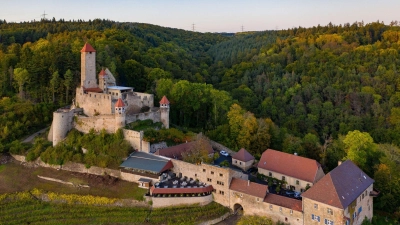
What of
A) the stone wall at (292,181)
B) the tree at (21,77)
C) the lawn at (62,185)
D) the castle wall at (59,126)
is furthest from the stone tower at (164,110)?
the tree at (21,77)

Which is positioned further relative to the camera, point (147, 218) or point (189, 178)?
point (189, 178)

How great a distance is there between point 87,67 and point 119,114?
383 inches

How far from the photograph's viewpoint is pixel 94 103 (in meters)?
47.0

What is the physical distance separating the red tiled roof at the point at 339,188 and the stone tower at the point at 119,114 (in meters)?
20.2

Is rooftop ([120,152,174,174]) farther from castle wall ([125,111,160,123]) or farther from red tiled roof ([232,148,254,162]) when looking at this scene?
red tiled roof ([232,148,254,162])

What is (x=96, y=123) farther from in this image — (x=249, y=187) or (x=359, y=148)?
(x=359, y=148)

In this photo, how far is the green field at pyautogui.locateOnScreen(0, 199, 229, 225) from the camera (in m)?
35.6

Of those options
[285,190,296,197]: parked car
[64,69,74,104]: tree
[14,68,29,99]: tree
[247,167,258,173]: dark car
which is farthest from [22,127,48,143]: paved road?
[285,190,296,197]: parked car

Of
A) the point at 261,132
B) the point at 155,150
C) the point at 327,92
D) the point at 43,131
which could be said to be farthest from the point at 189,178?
the point at 327,92

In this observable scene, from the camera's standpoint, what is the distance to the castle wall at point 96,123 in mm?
43719

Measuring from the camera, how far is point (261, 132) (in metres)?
48.9

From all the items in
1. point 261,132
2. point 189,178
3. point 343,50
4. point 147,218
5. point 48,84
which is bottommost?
point 147,218

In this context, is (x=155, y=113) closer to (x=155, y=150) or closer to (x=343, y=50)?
(x=155, y=150)

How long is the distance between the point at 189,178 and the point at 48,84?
2819 cm
